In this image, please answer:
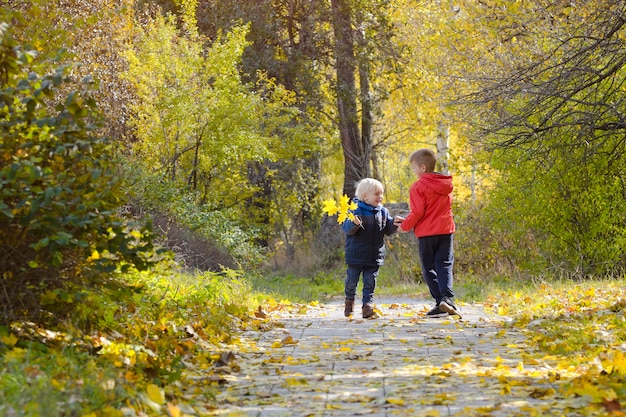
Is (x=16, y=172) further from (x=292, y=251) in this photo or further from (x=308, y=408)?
(x=292, y=251)

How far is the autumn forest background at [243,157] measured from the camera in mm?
5711

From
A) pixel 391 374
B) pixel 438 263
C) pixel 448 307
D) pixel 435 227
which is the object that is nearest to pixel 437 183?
pixel 435 227

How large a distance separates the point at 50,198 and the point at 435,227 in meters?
5.53

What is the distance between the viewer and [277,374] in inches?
244

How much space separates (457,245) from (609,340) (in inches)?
447

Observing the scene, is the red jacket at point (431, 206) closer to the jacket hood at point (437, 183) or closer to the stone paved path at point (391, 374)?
the jacket hood at point (437, 183)

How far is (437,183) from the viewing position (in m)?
10.0

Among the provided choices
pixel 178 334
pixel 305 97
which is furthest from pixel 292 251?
pixel 178 334

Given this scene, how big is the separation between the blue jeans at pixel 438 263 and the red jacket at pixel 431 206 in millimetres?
107

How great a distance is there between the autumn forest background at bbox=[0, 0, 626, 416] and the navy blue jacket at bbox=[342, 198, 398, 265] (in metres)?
1.43

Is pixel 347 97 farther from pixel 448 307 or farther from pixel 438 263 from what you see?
pixel 448 307

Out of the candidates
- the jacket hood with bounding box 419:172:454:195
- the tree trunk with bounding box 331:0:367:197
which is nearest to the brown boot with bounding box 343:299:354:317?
the jacket hood with bounding box 419:172:454:195

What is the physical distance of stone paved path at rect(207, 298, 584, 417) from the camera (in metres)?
5.04

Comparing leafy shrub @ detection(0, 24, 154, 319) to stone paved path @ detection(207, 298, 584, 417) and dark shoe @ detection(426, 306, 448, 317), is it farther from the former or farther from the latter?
dark shoe @ detection(426, 306, 448, 317)
